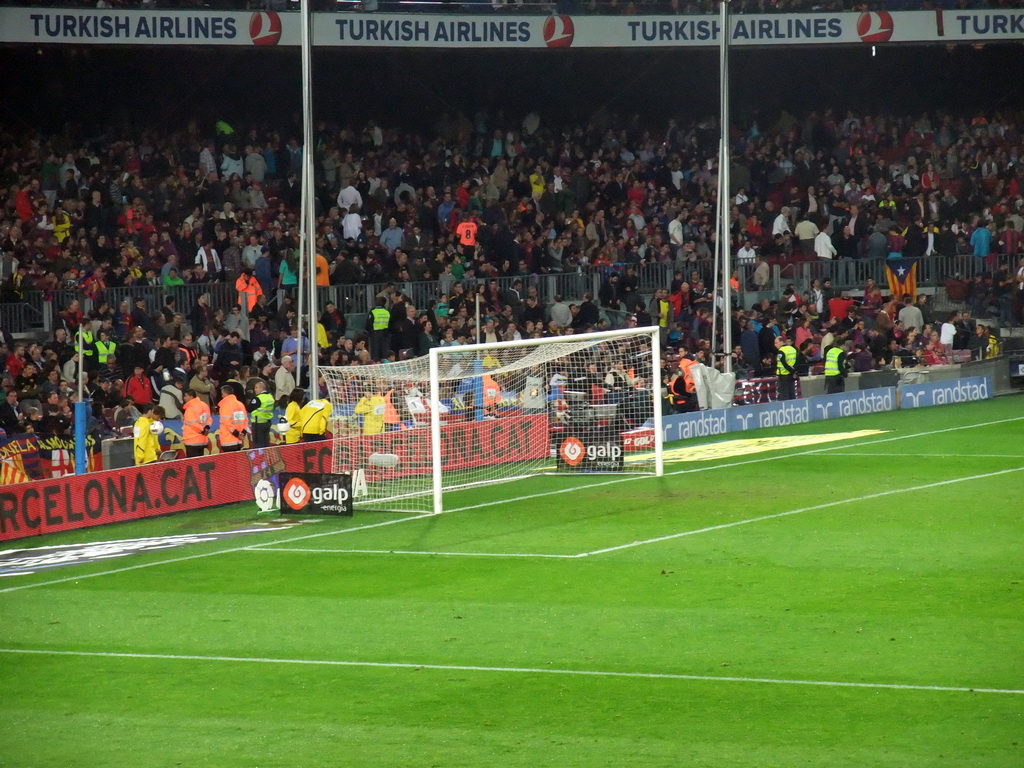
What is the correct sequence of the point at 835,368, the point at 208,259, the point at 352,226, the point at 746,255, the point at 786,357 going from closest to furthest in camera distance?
the point at 786,357 → the point at 208,259 → the point at 835,368 → the point at 352,226 → the point at 746,255

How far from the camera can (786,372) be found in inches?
1158

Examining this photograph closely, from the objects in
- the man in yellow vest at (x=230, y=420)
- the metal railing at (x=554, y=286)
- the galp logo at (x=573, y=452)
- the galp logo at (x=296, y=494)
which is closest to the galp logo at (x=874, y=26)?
the metal railing at (x=554, y=286)

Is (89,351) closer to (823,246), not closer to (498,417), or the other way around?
(498,417)

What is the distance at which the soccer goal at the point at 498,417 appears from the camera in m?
21.2

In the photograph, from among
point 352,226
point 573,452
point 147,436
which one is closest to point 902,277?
point 352,226

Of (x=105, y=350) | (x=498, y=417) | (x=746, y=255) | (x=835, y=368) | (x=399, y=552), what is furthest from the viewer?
(x=746, y=255)

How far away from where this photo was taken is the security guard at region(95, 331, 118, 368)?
83.4ft

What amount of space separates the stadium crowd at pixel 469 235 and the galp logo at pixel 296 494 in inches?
160

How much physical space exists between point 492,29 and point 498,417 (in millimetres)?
15013

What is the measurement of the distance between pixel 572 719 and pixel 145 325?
18478 mm

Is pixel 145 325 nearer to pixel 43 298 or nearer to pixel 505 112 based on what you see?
pixel 43 298

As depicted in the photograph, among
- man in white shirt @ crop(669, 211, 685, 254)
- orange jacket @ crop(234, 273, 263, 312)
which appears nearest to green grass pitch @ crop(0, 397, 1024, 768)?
orange jacket @ crop(234, 273, 263, 312)

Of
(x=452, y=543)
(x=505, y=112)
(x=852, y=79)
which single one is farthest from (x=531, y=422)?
(x=852, y=79)

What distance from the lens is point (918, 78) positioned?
42.2 m
